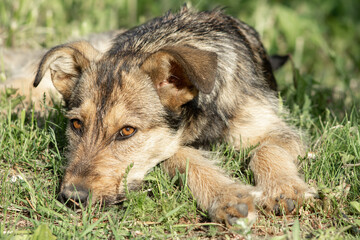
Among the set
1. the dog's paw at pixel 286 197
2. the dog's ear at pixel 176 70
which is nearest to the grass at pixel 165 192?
the dog's paw at pixel 286 197

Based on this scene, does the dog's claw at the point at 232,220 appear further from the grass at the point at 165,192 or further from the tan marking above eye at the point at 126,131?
the tan marking above eye at the point at 126,131

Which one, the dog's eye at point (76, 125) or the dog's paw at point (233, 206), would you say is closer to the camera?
the dog's paw at point (233, 206)

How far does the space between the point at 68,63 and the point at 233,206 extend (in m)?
1.92

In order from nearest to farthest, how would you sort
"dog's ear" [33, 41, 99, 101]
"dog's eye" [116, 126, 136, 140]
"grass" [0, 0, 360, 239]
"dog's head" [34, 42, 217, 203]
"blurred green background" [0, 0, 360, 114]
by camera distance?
"grass" [0, 0, 360, 239], "dog's head" [34, 42, 217, 203], "dog's eye" [116, 126, 136, 140], "dog's ear" [33, 41, 99, 101], "blurred green background" [0, 0, 360, 114]

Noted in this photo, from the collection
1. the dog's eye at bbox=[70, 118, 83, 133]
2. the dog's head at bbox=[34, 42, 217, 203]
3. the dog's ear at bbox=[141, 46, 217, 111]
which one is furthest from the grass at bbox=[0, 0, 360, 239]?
the dog's ear at bbox=[141, 46, 217, 111]

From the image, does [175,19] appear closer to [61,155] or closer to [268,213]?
[61,155]

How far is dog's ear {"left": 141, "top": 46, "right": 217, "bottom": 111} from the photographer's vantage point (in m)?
3.07

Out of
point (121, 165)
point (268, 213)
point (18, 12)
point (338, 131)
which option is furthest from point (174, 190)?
point (18, 12)

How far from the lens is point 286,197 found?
10.2ft

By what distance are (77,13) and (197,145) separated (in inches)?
199

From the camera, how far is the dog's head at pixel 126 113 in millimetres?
3045

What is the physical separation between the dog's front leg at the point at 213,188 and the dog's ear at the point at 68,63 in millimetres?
1103

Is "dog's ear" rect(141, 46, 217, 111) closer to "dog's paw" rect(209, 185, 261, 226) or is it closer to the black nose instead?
"dog's paw" rect(209, 185, 261, 226)

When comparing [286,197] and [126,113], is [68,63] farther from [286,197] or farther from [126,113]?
[286,197]
